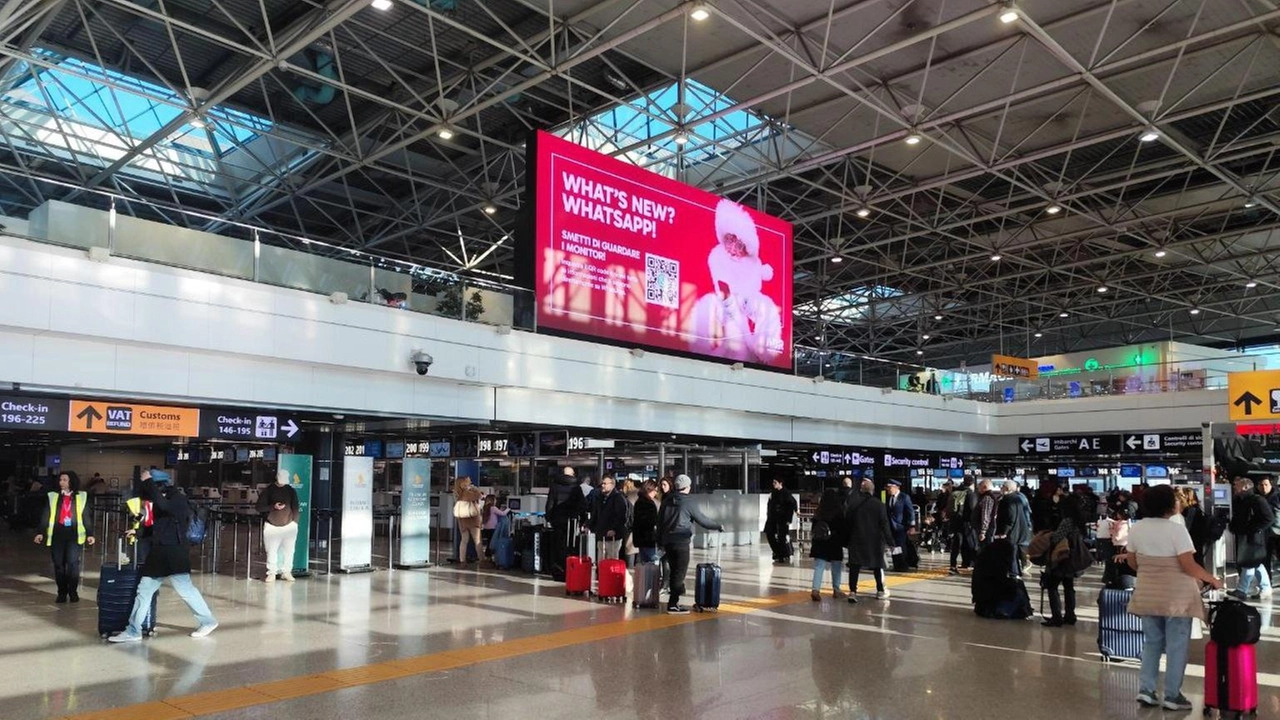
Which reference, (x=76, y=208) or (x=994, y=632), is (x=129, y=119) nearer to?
(x=76, y=208)

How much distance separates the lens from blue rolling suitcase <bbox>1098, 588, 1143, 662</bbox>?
28.7 feet

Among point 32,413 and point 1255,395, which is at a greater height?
point 1255,395

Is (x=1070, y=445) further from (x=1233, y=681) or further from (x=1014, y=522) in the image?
(x=1233, y=681)

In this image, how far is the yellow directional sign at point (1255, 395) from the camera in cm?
1684

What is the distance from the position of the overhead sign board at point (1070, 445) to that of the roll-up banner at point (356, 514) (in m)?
21.7

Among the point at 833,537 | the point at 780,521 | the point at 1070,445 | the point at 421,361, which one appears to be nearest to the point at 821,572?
the point at 833,537

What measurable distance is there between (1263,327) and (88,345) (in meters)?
49.3

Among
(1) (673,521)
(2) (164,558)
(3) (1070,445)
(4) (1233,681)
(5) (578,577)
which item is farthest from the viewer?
(3) (1070,445)

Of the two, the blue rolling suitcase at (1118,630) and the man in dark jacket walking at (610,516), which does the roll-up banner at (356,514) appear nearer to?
the man in dark jacket walking at (610,516)

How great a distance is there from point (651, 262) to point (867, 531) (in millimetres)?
7864

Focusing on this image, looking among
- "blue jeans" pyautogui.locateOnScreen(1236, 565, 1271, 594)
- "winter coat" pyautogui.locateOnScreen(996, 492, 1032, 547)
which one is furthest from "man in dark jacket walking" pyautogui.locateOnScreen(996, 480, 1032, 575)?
"blue jeans" pyautogui.locateOnScreen(1236, 565, 1271, 594)

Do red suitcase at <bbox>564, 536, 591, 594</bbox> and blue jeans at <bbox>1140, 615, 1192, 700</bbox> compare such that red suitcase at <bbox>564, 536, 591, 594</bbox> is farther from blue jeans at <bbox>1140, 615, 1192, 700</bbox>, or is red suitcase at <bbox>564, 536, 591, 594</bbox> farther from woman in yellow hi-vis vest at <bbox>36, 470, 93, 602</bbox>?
blue jeans at <bbox>1140, 615, 1192, 700</bbox>

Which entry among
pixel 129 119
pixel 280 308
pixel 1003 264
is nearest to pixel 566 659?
pixel 280 308

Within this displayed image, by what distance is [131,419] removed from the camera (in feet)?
43.8
